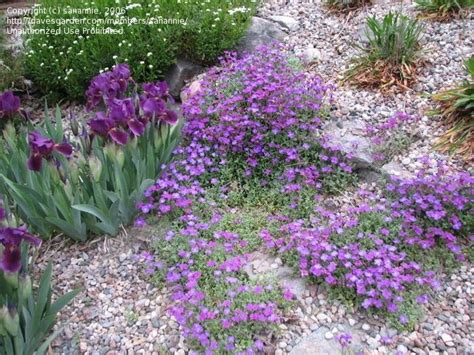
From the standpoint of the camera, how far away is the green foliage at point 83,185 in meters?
3.17

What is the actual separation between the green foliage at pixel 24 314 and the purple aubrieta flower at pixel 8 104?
1.14m

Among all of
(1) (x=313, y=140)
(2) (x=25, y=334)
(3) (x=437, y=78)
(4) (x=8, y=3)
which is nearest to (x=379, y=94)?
(3) (x=437, y=78)

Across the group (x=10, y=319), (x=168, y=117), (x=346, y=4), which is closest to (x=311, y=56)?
(x=346, y=4)

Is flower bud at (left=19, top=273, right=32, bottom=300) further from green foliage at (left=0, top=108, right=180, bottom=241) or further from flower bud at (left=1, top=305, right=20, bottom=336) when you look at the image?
green foliage at (left=0, top=108, right=180, bottom=241)

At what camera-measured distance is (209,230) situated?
3320 millimetres

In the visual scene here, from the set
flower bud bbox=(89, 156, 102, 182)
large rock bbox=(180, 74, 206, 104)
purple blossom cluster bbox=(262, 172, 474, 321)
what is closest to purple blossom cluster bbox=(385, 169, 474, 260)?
purple blossom cluster bbox=(262, 172, 474, 321)

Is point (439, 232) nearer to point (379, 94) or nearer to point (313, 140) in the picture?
Result: point (313, 140)

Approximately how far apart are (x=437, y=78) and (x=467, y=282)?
206 centimetres

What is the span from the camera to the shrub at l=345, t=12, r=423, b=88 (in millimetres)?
4398

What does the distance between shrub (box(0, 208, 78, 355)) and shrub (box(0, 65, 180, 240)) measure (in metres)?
0.52

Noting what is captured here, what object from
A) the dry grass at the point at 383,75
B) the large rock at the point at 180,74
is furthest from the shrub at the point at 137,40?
the dry grass at the point at 383,75

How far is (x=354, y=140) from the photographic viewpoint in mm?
3883

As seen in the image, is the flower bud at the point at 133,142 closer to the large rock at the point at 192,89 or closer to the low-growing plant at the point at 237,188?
the low-growing plant at the point at 237,188

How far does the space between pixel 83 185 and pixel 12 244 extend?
3.49 ft
